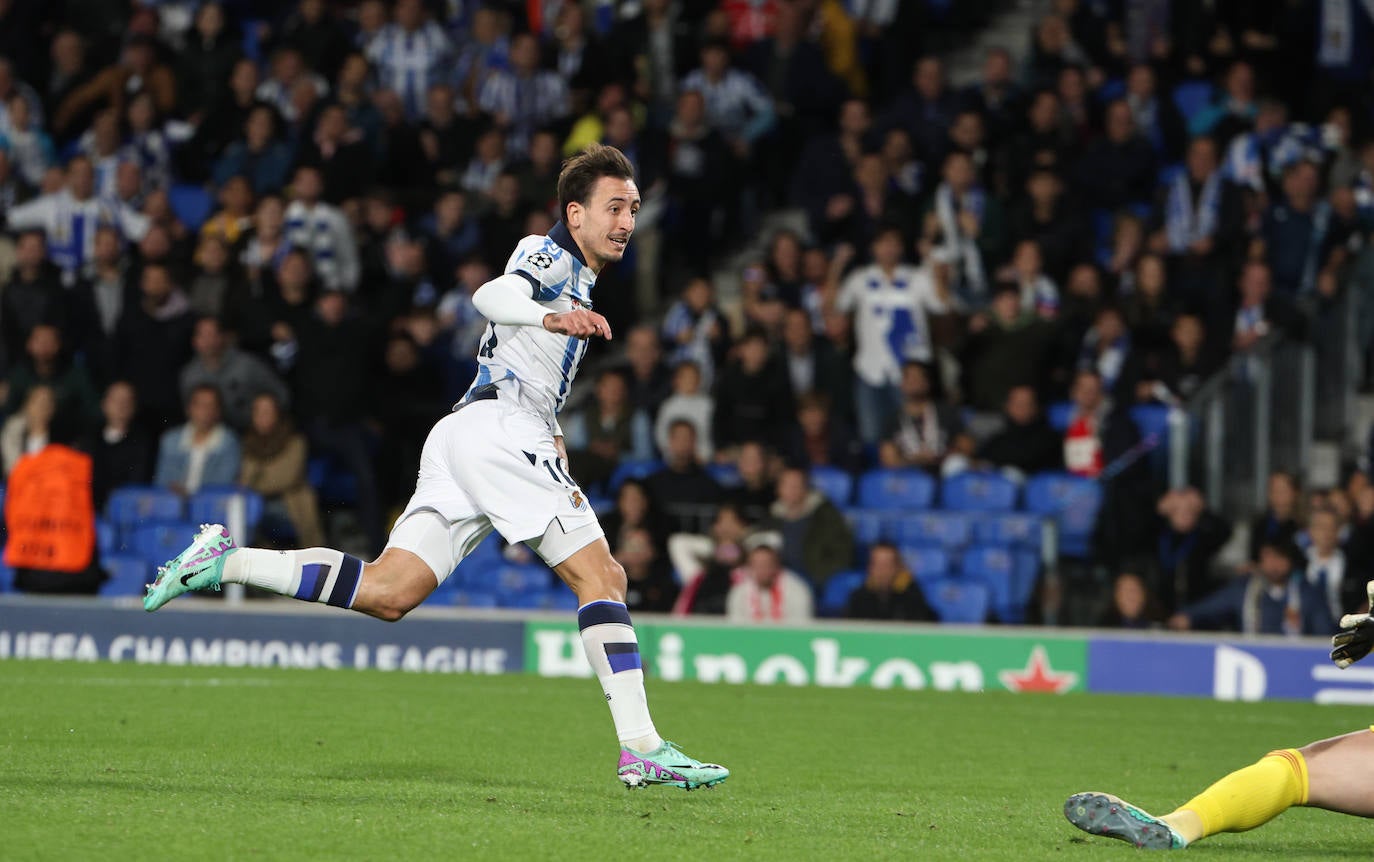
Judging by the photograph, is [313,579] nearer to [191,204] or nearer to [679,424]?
[679,424]

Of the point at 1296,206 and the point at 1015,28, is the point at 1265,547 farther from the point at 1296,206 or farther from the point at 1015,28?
the point at 1015,28

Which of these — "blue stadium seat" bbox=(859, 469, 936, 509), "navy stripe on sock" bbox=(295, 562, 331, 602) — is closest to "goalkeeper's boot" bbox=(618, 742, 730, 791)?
"navy stripe on sock" bbox=(295, 562, 331, 602)

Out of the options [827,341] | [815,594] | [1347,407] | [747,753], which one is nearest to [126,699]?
[747,753]

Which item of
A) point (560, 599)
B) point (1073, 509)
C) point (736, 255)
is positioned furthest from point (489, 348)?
point (736, 255)

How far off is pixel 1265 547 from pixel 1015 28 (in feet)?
24.8

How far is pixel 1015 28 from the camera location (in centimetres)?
1917

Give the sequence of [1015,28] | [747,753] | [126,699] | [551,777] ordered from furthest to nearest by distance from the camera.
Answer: [1015,28] → [126,699] → [747,753] → [551,777]

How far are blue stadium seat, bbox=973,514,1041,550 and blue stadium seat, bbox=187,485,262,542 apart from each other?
5361 millimetres

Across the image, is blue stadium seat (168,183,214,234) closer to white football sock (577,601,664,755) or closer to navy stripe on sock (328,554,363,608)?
navy stripe on sock (328,554,363,608)

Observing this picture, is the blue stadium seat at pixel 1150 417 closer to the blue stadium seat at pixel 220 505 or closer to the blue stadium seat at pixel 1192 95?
the blue stadium seat at pixel 1192 95

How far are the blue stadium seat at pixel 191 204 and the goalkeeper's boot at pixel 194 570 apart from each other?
11164mm

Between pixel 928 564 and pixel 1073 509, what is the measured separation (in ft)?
3.70

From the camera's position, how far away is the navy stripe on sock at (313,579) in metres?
6.95

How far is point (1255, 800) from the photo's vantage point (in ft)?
18.1
